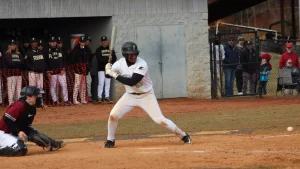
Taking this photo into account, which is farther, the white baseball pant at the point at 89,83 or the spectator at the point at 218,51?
the spectator at the point at 218,51

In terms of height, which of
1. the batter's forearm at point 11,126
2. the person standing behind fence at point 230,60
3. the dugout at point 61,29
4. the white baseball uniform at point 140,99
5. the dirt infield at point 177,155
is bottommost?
the dirt infield at point 177,155

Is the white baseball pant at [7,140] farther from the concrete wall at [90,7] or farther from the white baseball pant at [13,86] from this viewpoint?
the concrete wall at [90,7]

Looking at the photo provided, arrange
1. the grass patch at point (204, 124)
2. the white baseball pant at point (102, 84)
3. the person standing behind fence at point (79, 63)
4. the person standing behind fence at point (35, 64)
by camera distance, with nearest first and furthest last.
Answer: the grass patch at point (204, 124) → the person standing behind fence at point (35, 64) → the person standing behind fence at point (79, 63) → the white baseball pant at point (102, 84)

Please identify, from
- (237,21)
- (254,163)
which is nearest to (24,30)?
(254,163)

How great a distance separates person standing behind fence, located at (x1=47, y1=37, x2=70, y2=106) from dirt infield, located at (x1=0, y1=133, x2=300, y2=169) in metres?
8.85

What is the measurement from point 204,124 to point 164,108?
4.78 m

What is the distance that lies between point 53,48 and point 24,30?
3.72m

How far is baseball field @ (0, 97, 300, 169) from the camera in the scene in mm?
11961

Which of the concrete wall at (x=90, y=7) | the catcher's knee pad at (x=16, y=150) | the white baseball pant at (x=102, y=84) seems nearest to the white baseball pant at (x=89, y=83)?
the white baseball pant at (x=102, y=84)

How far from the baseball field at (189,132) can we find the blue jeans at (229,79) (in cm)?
65

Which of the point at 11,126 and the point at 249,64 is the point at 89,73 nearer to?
the point at 249,64

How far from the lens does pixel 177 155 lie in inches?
495

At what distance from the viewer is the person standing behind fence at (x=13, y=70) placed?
2327cm

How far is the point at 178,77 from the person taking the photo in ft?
84.7
